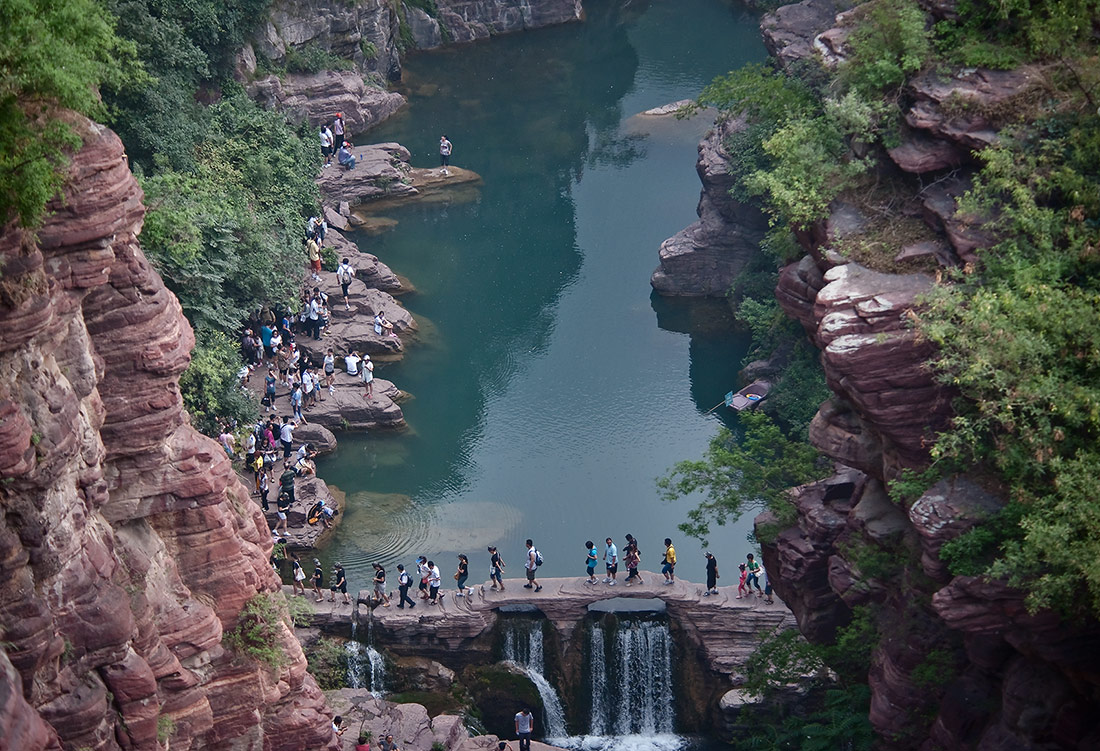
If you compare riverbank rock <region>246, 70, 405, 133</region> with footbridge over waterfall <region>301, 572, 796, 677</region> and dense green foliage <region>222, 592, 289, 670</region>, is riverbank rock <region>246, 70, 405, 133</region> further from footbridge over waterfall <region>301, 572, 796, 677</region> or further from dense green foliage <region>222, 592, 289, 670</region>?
dense green foliage <region>222, 592, 289, 670</region>

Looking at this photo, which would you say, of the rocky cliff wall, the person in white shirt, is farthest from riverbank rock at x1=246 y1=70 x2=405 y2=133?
the rocky cliff wall

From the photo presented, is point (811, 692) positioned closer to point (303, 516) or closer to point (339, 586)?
point (339, 586)

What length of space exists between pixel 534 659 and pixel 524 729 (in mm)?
3007

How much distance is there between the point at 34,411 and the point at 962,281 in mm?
18202

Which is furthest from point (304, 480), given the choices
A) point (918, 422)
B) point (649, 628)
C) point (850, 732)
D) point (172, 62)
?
point (918, 422)

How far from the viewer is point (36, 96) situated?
20719 millimetres

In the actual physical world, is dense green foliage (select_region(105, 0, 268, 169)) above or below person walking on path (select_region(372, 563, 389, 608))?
above

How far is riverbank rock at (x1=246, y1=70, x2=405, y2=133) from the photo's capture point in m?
56.8

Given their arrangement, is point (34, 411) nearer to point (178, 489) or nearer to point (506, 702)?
point (178, 489)

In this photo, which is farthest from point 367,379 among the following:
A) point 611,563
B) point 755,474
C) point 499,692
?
point 755,474

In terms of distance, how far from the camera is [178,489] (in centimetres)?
2520

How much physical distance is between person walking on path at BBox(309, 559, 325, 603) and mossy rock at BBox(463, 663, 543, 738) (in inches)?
189

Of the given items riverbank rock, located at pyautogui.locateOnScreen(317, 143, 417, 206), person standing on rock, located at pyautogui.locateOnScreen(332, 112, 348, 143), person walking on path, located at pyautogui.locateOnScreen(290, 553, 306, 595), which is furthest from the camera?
person standing on rock, located at pyautogui.locateOnScreen(332, 112, 348, 143)

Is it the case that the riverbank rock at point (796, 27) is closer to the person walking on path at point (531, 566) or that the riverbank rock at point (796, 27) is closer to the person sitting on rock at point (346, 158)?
the person sitting on rock at point (346, 158)
